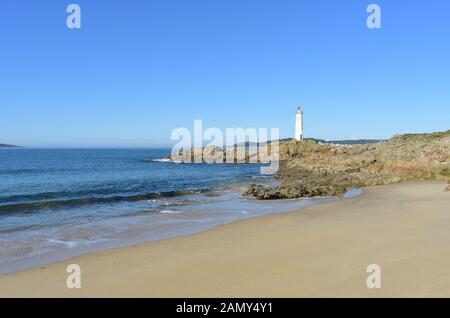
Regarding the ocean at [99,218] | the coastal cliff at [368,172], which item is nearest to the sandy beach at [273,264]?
the ocean at [99,218]

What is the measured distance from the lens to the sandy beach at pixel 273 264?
6793 mm

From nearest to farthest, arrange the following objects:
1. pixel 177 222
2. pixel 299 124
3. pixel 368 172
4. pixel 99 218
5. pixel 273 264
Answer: pixel 273 264, pixel 177 222, pixel 99 218, pixel 368 172, pixel 299 124

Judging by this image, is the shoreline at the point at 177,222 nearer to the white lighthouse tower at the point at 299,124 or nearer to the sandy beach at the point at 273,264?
A: the sandy beach at the point at 273,264

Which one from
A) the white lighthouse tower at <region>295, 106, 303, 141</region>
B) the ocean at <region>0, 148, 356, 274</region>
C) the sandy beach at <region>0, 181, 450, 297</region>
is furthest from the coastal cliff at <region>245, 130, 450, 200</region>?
the white lighthouse tower at <region>295, 106, 303, 141</region>

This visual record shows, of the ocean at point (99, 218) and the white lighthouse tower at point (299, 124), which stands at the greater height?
the white lighthouse tower at point (299, 124)

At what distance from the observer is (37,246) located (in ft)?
36.7

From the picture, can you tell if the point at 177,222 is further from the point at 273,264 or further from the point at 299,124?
the point at 299,124

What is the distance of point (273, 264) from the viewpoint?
8.32m

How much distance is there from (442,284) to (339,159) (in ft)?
118

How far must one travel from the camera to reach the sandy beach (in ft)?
22.3

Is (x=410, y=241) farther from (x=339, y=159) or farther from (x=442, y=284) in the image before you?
(x=339, y=159)

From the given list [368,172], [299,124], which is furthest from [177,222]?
[299,124]
